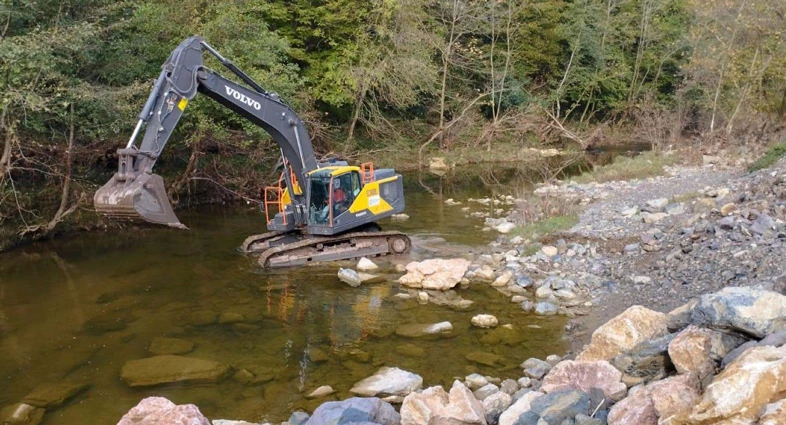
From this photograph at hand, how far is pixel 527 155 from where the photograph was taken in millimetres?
33875

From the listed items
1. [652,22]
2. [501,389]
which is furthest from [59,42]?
[652,22]

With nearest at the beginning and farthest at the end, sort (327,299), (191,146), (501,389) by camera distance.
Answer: (501,389) < (327,299) < (191,146)

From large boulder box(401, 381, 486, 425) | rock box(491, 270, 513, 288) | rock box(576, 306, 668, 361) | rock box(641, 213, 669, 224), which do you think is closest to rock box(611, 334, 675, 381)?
rock box(576, 306, 668, 361)

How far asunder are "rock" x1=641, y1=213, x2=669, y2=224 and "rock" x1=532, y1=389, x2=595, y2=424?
26.8 feet

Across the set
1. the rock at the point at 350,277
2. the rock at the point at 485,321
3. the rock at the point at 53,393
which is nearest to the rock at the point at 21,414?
the rock at the point at 53,393

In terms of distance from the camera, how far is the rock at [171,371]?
26.0 feet

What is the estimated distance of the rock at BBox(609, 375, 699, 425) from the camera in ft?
15.6

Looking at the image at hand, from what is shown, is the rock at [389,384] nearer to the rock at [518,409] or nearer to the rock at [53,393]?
the rock at [518,409]

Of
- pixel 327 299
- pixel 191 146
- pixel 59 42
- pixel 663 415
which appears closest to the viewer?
pixel 663 415

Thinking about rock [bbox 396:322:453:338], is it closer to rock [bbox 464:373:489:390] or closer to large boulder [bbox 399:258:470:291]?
rock [bbox 464:373:489:390]

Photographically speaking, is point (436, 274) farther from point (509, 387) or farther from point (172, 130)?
point (172, 130)

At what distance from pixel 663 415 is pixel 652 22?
1597 inches

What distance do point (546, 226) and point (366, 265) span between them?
409cm

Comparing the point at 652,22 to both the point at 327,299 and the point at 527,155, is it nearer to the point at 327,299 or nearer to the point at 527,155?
the point at 527,155
